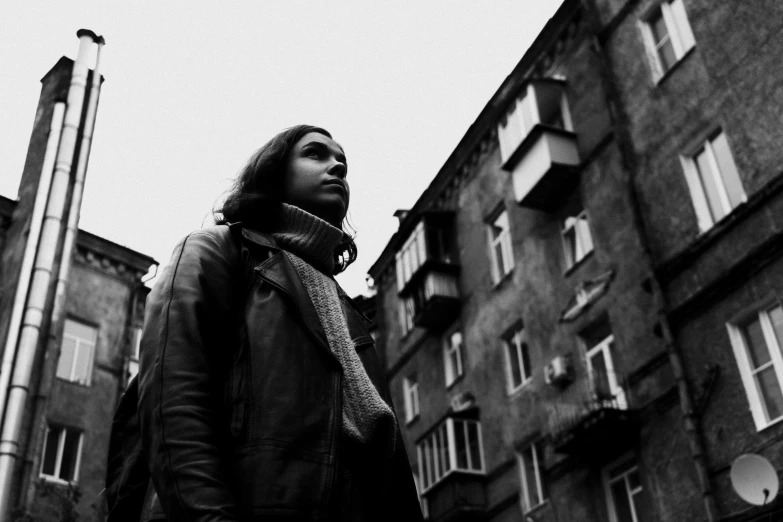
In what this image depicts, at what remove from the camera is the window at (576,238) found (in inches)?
723

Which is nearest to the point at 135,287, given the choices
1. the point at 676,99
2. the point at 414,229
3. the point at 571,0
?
the point at 414,229

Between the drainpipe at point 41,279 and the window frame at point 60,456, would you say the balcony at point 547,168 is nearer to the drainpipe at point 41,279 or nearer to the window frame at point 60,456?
the drainpipe at point 41,279

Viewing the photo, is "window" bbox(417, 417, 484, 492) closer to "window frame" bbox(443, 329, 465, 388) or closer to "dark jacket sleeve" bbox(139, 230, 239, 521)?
"window frame" bbox(443, 329, 465, 388)

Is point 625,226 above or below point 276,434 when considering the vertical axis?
above

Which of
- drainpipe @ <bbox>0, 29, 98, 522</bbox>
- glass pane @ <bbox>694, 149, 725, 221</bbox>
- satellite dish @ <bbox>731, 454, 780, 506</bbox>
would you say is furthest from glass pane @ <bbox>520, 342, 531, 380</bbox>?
drainpipe @ <bbox>0, 29, 98, 522</bbox>

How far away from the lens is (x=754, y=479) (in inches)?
462

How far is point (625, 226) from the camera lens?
17.0 metres

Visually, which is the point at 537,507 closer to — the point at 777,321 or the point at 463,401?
the point at 463,401

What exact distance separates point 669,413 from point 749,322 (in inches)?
84.9

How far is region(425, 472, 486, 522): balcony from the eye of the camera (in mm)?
19469

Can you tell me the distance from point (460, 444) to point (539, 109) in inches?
315

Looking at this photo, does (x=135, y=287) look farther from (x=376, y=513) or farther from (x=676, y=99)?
(x=376, y=513)

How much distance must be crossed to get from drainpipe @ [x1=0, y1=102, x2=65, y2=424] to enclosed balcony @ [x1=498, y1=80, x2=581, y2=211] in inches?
415

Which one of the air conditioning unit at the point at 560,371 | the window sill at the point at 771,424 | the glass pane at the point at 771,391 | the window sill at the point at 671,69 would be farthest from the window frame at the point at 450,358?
the window sill at the point at 771,424
